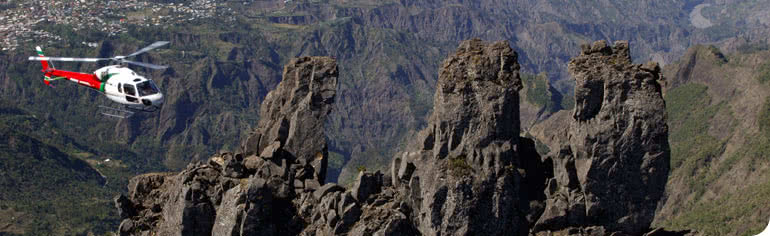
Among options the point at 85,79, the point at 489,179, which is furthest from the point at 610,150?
the point at 85,79

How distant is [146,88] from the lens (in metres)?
141

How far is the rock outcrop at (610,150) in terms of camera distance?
6944 cm

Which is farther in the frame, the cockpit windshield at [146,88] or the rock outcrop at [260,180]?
the cockpit windshield at [146,88]

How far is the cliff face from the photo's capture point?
229 ft

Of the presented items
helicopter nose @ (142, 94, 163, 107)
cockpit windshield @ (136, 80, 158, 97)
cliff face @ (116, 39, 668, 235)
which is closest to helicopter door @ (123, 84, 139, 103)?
cockpit windshield @ (136, 80, 158, 97)

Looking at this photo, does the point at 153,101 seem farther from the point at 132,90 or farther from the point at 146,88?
the point at 132,90

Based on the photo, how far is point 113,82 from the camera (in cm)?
14388

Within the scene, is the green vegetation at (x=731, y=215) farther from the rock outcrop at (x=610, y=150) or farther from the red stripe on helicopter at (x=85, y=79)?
the red stripe on helicopter at (x=85, y=79)

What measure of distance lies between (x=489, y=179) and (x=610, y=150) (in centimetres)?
1059

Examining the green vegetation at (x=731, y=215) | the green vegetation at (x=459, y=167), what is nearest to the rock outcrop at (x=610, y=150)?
the green vegetation at (x=459, y=167)

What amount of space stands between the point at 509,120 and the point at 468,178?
→ 20.5 ft

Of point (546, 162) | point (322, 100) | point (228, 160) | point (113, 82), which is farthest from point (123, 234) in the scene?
point (113, 82)

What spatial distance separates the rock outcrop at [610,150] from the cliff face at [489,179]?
9 centimetres

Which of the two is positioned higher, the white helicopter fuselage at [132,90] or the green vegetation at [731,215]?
the white helicopter fuselage at [132,90]
